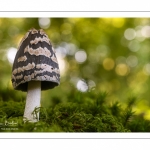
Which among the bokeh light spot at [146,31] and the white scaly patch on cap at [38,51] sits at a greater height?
the bokeh light spot at [146,31]

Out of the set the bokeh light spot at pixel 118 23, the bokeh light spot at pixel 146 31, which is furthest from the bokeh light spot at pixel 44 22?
the bokeh light spot at pixel 146 31

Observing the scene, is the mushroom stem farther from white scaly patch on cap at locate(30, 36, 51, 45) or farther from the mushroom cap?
white scaly patch on cap at locate(30, 36, 51, 45)

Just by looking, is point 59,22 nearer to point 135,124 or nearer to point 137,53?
point 137,53

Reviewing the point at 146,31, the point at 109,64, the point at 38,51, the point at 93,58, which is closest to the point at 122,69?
the point at 109,64

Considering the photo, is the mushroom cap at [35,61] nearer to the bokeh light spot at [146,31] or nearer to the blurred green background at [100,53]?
the bokeh light spot at [146,31]

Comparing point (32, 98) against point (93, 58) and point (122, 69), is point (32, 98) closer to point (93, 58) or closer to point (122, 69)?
point (93, 58)
